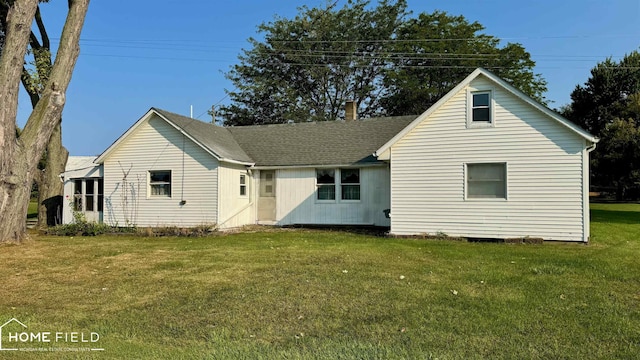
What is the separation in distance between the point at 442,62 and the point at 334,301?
3269 centimetres

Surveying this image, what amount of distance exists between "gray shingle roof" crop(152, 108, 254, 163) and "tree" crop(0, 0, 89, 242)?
4333 millimetres

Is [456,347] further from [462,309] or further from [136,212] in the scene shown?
[136,212]

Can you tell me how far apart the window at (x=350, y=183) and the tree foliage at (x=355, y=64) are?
1914 centimetres

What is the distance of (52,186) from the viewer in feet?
63.1

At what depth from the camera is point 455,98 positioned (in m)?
13.6

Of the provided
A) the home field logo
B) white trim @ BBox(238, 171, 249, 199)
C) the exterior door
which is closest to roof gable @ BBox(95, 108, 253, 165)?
white trim @ BBox(238, 171, 249, 199)

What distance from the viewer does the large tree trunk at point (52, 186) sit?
62.3ft

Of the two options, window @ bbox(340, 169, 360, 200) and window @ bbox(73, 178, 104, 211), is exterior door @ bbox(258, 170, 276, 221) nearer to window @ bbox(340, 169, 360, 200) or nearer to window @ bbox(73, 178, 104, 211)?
window @ bbox(340, 169, 360, 200)

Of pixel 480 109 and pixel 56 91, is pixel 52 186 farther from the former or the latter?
pixel 480 109

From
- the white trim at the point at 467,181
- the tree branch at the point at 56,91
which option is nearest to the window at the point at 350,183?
the white trim at the point at 467,181

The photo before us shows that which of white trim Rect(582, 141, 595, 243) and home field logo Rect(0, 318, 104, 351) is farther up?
white trim Rect(582, 141, 595, 243)

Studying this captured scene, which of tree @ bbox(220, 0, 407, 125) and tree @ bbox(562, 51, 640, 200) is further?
tree @ bbox(220, 0, 407, 125)

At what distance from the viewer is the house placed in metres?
12.7

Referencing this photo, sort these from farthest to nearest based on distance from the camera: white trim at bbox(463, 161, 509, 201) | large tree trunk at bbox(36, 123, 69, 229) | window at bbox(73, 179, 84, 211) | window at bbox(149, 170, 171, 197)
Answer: large tree trunk at bbox(36, 123, 69, 229), window at bbox(73, 179, 84, 211), window at bbox(149, 170, 171, 197), white trim at bbox(463, 161, 509, 201)
